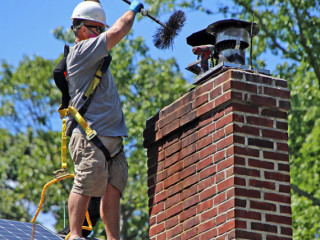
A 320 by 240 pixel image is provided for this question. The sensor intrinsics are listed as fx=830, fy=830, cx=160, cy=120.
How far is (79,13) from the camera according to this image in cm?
752

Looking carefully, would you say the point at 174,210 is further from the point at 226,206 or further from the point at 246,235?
the point at 246,235

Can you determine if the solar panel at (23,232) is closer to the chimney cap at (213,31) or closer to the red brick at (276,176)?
the chimney cap at (213,31)

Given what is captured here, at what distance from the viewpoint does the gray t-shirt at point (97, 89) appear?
23.7 ft

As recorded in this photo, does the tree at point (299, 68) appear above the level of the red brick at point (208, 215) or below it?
above

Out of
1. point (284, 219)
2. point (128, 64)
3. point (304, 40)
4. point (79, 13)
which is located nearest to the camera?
point (284, 219)

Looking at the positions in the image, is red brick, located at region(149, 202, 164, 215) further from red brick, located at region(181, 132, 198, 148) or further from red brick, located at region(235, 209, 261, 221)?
red brick, located at region(235, 209, 261, 221)

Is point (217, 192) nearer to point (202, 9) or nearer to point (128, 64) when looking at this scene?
point (202, 9)

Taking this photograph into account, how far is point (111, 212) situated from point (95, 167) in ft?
1.60

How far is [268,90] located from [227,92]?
39cm

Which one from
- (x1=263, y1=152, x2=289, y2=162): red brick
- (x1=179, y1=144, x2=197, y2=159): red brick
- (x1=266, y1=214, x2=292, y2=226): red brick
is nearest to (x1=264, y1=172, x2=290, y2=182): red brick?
(x1=263, y1=152, x2=289, y2=162): red brick

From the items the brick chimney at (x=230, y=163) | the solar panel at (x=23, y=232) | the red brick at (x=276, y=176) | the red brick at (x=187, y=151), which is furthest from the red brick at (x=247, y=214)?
the solar panel at (x=23, y=232)

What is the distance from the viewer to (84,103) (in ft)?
23.8

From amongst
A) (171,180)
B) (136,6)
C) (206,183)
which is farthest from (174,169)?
(136,6)

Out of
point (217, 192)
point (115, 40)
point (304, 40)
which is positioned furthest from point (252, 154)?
point (304, 40)
